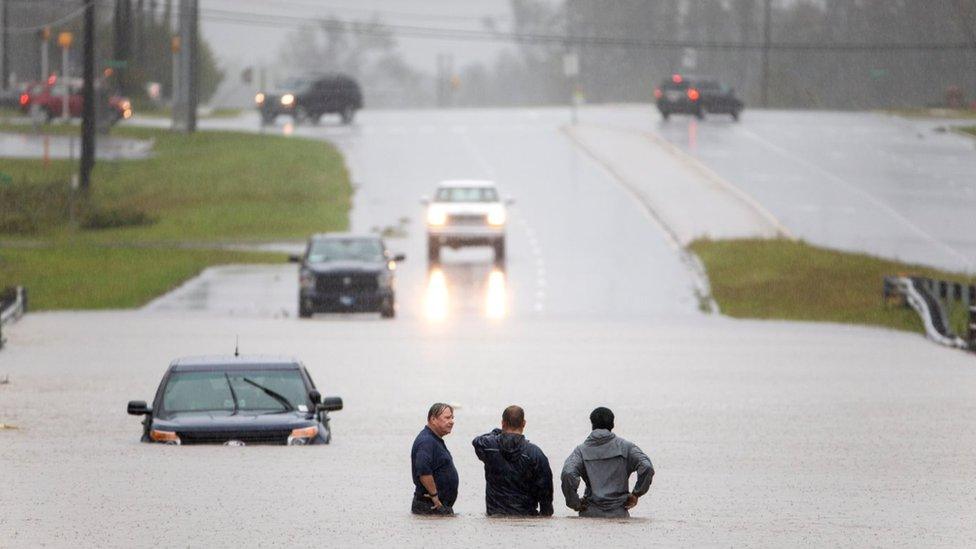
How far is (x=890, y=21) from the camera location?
152m

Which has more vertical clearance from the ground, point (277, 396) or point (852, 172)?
point (277, 396)

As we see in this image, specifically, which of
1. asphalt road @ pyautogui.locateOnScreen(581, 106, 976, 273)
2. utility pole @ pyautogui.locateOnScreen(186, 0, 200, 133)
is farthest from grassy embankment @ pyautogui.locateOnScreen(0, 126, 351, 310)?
asphalt road @ pyautogui.locateOnScreen(581, 106, 976, 273)

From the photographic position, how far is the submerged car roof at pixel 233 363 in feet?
60.4

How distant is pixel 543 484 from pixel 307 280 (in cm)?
2618

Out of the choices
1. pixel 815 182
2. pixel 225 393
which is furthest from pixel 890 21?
pixel 225 393

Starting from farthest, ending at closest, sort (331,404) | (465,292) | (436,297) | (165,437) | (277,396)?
(465,292) < (436,297) < (277,396) < (331,404) < (165,437)

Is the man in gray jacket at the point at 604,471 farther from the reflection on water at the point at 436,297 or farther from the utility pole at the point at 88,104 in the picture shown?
the utility pole at the point at 88,104

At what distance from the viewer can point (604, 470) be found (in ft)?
44.7

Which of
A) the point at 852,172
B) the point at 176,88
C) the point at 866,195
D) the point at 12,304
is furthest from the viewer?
the point at 176,88

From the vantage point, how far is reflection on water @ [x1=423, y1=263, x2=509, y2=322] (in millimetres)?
42406

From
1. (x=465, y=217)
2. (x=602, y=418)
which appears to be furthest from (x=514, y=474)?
(x=465, y=217)

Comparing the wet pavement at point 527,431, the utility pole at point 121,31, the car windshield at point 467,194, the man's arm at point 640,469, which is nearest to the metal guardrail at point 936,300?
the wet pavement at point 527,431

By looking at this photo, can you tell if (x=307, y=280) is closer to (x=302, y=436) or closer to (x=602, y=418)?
(x=302, y=436)

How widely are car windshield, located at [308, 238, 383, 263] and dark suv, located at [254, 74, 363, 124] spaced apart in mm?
52237
